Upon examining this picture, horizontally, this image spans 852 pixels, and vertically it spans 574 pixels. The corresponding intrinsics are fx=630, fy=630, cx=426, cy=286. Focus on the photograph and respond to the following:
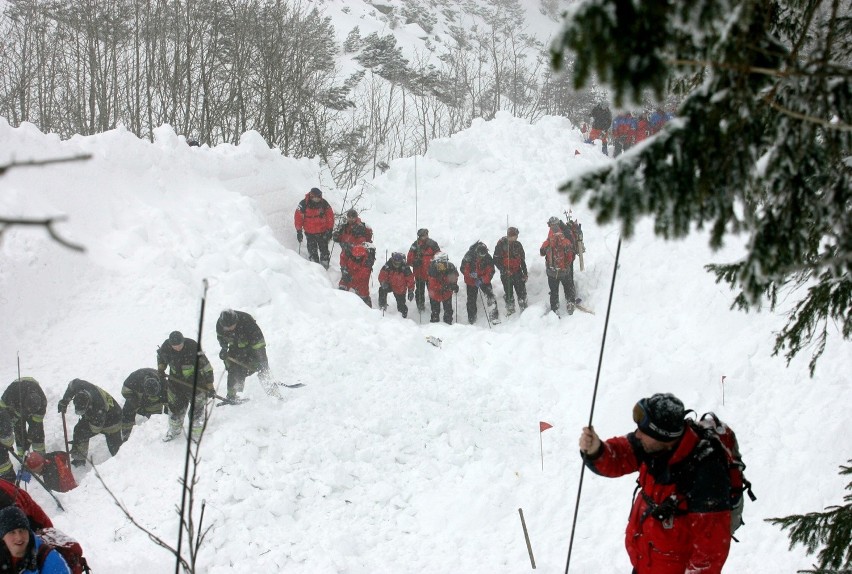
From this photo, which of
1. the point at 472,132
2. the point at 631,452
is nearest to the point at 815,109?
the point at 631,452

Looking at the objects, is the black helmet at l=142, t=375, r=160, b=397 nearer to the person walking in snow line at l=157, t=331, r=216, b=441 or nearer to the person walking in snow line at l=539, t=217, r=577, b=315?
the person walking in snow line at l=157, t=331, r=216, b=441

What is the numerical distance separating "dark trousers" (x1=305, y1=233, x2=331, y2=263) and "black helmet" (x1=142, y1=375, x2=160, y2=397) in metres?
5.99

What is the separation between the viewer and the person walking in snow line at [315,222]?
13.6m

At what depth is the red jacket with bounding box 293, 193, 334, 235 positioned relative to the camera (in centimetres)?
1355

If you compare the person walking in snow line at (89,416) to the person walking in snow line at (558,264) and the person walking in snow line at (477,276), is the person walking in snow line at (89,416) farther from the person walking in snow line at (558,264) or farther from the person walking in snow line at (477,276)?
the person walking in snow line at (558,264)

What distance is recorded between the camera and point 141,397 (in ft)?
27.2

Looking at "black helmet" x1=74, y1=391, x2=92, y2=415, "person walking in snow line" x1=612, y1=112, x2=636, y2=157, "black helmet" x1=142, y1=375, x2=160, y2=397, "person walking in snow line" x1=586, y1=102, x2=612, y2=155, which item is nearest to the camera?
"black helmet" x1=74, y1=391, x2=92, y2=415

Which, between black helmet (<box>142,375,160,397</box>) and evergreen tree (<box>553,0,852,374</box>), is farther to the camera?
black helmet (<box>142,375,160,397</box>)

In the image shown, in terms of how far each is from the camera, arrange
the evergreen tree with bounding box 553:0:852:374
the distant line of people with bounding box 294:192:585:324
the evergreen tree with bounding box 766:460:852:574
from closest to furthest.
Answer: the evergreen tree with bounding box 553:0:852:374 < the evergreen tree with bounding box 766:460:852:574 < the distant line of people with bounding box 294:192:585:324

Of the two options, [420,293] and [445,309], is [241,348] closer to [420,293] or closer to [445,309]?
[445,309]

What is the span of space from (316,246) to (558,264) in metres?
5.39

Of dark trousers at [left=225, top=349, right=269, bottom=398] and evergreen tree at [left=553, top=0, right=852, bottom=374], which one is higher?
evergreen tree at [left=553, top=0, right=852, bottom=374]

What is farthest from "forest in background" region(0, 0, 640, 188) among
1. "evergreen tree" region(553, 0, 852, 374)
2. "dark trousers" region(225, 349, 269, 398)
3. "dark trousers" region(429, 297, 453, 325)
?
"evergreen tree" region(553, 0, 852, 374)

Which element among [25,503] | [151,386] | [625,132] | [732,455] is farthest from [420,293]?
[732,455]
